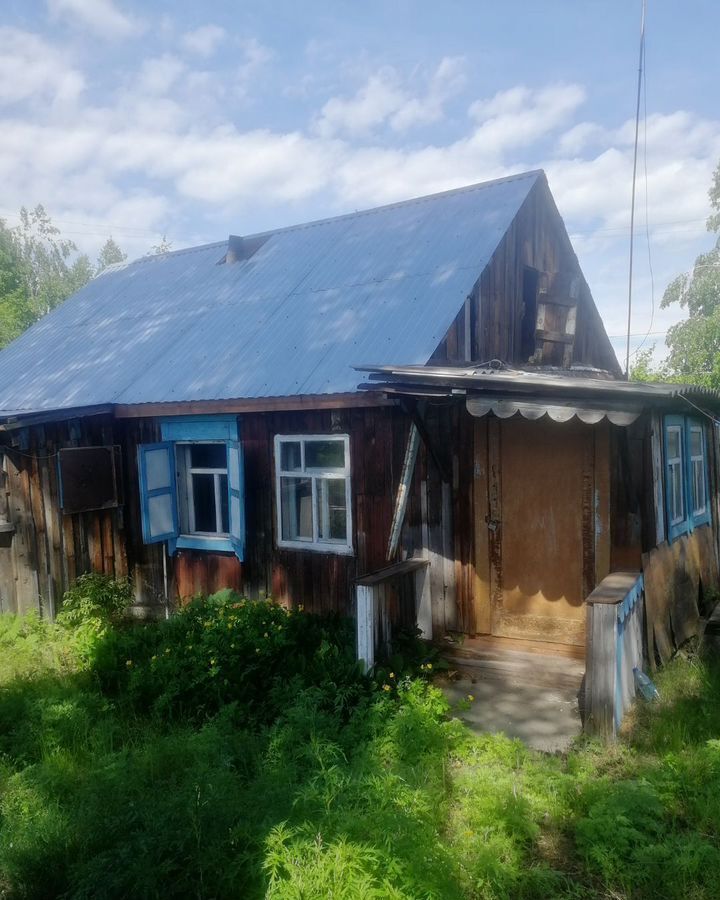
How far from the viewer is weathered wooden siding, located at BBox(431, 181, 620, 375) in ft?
24.5

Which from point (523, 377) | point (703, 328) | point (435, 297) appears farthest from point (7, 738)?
point (703, 328)

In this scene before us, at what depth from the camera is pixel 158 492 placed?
7973 mm

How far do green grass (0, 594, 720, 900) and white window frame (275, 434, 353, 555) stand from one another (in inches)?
45.3

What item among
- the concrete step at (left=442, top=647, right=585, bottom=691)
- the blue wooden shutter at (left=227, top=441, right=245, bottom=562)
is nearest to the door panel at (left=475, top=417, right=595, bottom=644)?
the concrete step at (left=442, top=647, right=585, bottom=691)

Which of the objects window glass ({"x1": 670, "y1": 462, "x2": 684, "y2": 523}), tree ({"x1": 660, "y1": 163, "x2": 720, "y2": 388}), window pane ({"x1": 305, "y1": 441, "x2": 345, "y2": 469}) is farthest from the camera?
tree ({"x1": 660, "y1": 163, "x2": 720, "y2": 388})

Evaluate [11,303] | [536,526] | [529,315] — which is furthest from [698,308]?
[11,303]

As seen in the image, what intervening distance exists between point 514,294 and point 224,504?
440 centimetres

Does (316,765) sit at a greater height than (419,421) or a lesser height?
lesser

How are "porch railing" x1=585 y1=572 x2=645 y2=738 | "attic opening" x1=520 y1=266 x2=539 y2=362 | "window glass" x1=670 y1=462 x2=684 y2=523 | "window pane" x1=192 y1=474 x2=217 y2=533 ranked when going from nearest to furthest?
1. "porch railing" x1=585 y1=572 x2=645 y2=738
2. "window glass" x1=670 y1=462 x2=684 y2=523
3. "window pane" x1=192 y1=474 x2=217 y2=533
4. "attic opening" x1=520 y1=266 x2=539 y2=362

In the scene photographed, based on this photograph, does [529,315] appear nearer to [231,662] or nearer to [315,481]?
[315,481]

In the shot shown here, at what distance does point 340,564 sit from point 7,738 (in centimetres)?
327

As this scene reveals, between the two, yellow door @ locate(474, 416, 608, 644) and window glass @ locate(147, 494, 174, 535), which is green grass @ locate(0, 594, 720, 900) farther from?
window glass @ locate(147, 494, 174, 535)

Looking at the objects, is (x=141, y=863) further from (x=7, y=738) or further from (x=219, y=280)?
(x=219, y=280)

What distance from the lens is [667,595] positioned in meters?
6.49
